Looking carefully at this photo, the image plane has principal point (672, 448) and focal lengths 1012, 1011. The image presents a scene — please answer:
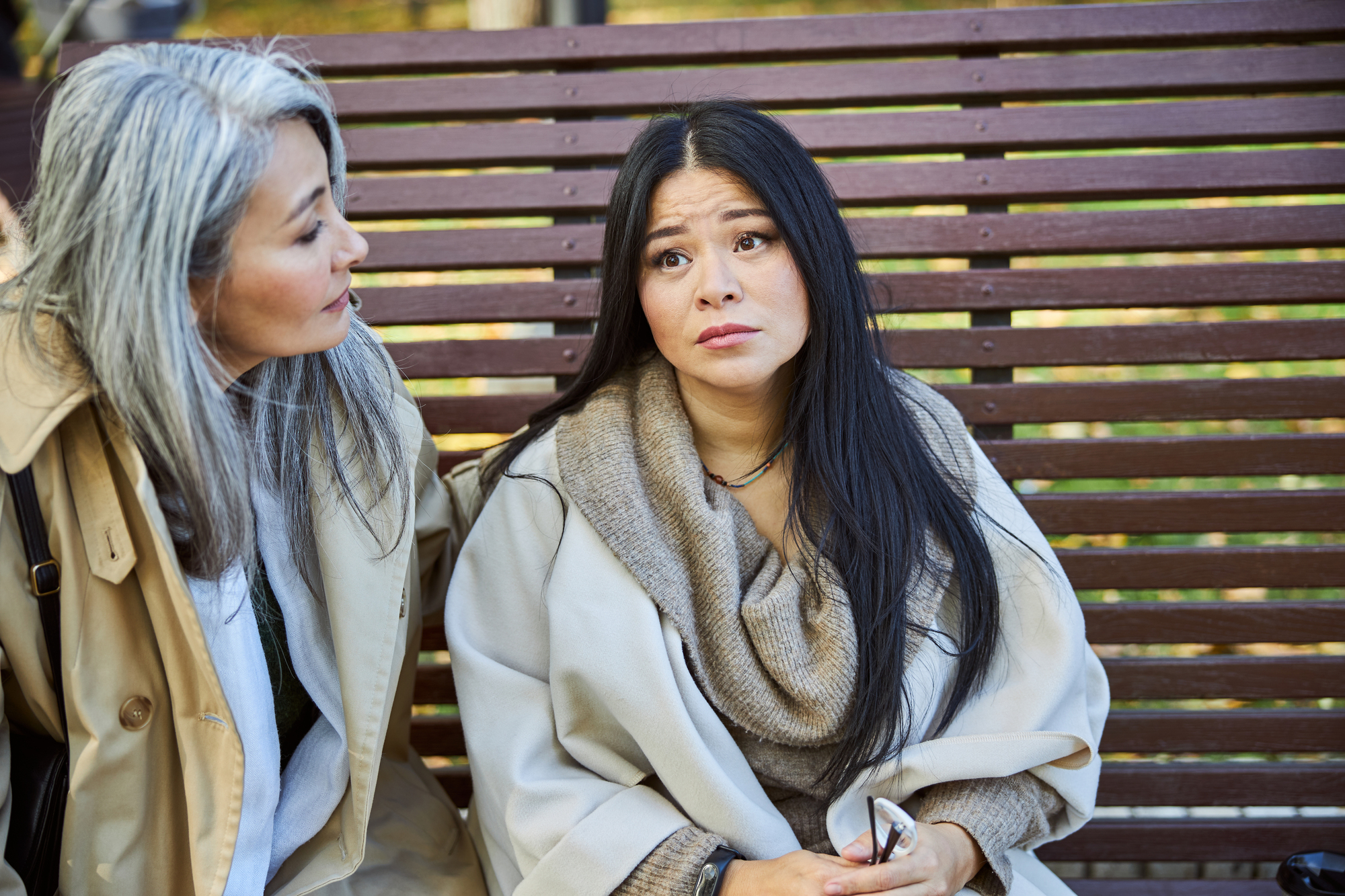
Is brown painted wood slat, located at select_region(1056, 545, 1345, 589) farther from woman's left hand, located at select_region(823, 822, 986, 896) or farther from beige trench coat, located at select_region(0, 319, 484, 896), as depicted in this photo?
beige trench coat, located at select_region(0, 319, 484, 896)

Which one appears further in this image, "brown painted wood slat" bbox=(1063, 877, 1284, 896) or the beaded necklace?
"brown painted wood slat" bbox=(1063, 877, 1284, 896)

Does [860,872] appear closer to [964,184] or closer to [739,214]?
[739,214]

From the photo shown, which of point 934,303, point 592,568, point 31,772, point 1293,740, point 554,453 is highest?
point 934,303

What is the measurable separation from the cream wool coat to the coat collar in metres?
0.79

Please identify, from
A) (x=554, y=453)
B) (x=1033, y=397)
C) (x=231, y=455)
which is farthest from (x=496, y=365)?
(x=1033, y=397)

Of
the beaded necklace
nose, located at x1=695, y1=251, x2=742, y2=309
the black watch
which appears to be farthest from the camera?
the beaded necklace

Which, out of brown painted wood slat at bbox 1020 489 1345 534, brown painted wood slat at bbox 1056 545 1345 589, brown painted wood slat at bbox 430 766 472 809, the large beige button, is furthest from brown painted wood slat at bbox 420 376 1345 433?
the large beige button

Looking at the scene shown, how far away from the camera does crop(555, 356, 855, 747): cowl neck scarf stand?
1912mm

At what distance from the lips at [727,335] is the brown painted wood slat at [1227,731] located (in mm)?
1551

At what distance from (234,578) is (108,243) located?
1.96 feet

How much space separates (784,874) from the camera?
69.7 inches

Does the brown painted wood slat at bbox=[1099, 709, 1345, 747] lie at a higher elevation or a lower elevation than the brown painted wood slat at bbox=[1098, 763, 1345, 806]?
higher

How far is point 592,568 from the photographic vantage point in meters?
1.93

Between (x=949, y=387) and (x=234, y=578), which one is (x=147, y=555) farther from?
(x=949, y=387)
